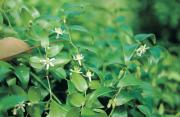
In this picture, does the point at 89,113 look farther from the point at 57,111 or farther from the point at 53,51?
the point at 53,51

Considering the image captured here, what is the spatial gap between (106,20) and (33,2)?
0.47 meters

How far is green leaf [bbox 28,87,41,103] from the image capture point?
1258 millimetres

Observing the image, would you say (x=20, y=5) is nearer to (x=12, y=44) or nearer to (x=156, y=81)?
(x=12, y=44)

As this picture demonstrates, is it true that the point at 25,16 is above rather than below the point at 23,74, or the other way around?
above

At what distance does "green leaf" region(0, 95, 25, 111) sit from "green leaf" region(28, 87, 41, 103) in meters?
0.04

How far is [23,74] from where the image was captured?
129cm

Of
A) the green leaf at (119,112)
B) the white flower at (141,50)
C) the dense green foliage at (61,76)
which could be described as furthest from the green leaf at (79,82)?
the white flower at (141,50)

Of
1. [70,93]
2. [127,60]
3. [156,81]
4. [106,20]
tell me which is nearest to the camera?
[70,93]

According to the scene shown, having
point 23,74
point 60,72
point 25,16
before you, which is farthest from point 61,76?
point 25,16

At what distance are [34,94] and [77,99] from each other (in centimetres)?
12

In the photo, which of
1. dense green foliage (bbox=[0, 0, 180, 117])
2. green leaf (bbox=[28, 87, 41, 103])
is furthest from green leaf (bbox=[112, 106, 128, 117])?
green leaf (bbox=[28, 87, 41, 103])

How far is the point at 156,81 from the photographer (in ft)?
6.98

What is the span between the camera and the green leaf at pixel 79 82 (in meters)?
1.27

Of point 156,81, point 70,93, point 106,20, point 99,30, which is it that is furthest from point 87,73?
point 106,20
